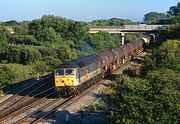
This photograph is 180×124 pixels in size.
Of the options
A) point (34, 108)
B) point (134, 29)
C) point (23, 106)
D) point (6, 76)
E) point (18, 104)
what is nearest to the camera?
point (34, 108)

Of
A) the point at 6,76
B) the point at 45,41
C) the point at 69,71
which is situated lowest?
the point at 6,76

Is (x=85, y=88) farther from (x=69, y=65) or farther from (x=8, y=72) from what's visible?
(x=8, y=72)

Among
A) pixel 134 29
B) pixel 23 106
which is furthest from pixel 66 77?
pixel 134 29

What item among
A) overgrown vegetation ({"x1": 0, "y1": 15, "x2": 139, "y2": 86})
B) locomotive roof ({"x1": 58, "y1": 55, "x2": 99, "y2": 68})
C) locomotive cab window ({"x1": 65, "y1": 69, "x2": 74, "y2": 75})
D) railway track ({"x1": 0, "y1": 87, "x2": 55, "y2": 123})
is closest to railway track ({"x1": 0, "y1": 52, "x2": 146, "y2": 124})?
railway track ({"x1": 0, "y1": 87, "x2": 55, "y2": 123})

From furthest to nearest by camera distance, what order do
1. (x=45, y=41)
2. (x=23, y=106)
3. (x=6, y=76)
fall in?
(x=45, y=41) → (x=6, y=76) → (x=23, y=106)

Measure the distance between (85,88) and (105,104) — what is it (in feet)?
21.8

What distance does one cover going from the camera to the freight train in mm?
28734

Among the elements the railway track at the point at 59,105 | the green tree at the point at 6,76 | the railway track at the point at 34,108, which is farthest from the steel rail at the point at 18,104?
the green tree at the point at 6,76

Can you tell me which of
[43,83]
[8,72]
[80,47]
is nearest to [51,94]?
[43,83]

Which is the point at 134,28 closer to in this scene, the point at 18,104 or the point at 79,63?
the point at 79,63

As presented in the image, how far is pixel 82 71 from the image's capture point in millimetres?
30000

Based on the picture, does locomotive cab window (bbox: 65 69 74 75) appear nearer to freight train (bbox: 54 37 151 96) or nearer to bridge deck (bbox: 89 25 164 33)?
freight train (bbox: 54 37 151 96)

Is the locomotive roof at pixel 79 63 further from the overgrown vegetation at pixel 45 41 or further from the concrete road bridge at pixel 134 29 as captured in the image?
the concrete road bridge at pixel 134 29

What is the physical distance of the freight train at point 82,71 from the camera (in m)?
28.7
